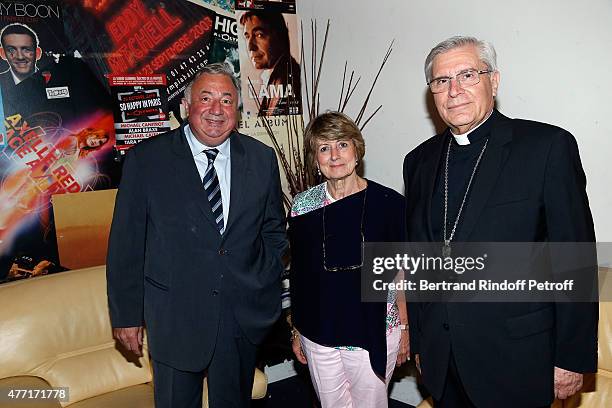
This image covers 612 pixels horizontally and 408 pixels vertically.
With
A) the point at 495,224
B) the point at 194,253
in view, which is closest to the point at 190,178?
the point at 194,253

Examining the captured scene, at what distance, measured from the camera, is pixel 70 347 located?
2.62m

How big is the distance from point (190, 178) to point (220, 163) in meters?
0.16

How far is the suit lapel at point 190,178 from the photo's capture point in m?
2.14

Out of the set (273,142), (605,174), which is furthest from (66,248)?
(605,174)

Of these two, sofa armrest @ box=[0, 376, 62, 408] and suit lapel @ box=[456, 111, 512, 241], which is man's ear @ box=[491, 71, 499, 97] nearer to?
suit lapel @ box=[456, 111, 512, 241]

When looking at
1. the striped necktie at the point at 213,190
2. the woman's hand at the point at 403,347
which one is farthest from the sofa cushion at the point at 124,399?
the woman's hand at the point at 403,347

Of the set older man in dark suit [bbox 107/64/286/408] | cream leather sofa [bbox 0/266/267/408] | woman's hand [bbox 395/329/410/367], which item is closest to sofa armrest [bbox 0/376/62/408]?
cream leather sofa [bbox 0/266/267/408]

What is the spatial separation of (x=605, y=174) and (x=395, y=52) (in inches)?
52.3

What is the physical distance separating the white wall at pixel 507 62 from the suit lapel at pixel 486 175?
2.90 ft

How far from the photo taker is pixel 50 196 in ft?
9.55

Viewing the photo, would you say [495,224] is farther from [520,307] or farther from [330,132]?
[330,132]

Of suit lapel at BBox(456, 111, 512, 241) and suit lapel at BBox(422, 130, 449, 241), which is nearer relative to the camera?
suit lapel at BBox(456, 111, 512, 241)

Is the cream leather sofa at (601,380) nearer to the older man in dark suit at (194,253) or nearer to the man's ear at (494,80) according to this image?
the man's ear at (494,80)

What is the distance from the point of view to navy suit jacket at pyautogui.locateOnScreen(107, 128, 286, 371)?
213 cm
